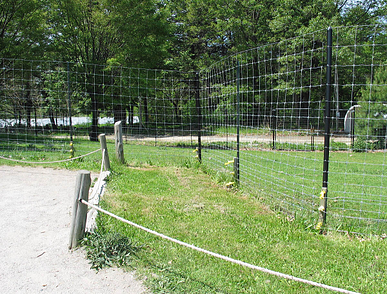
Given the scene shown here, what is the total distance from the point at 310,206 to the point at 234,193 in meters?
1.57

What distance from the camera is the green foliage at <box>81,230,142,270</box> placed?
3.44 metres

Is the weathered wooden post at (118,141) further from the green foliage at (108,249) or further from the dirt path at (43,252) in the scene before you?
the green foliage at (108,249)

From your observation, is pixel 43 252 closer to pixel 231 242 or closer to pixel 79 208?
pixel 79 208

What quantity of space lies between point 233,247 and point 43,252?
2.30m

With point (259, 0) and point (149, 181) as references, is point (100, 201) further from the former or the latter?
point (259, 0)

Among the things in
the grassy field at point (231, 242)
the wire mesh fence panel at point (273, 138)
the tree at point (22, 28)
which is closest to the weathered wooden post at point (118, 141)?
the grassy field at point (231, 242)

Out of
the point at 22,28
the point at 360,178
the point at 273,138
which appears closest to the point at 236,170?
the point at 360,178

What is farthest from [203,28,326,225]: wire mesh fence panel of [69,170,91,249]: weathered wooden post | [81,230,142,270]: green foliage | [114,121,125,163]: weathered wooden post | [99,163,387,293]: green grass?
[69,170,91,249]: weathered wooden post

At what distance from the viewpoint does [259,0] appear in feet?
79.8

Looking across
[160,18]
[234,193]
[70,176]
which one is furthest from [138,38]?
[234,193]

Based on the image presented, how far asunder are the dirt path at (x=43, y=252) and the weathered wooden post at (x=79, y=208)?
178 millimetres

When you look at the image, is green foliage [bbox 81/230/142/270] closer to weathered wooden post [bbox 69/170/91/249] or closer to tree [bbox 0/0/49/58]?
weathered wooden post [bbox 69/170/91/249]

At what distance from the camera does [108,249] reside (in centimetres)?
360

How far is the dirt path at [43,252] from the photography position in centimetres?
305
